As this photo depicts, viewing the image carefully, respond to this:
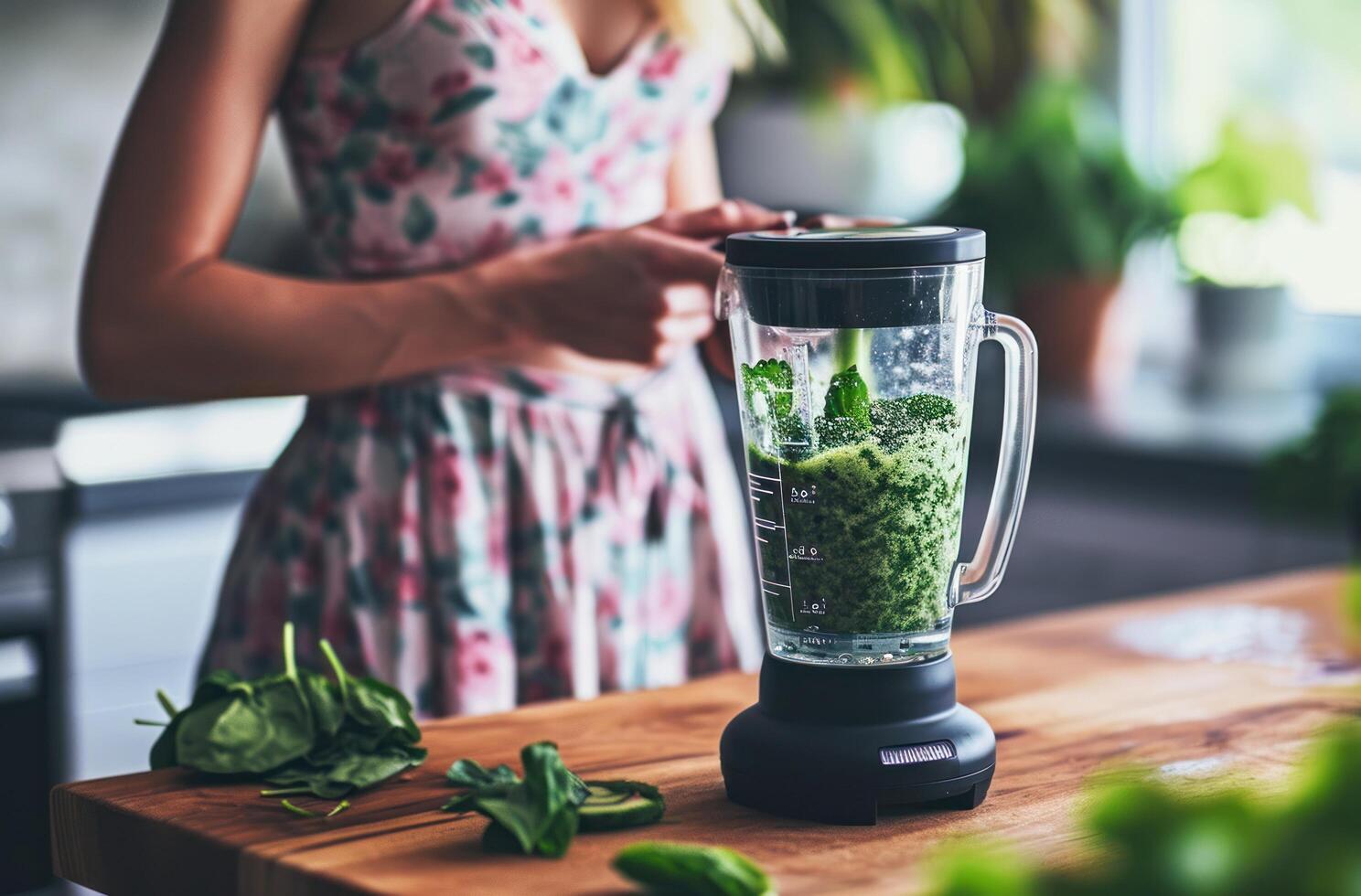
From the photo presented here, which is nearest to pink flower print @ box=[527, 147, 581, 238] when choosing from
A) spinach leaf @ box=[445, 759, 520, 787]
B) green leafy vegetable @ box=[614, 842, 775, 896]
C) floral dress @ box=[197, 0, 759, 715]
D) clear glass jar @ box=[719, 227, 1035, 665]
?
floral dress @ box=[197, 0, 759, 715]

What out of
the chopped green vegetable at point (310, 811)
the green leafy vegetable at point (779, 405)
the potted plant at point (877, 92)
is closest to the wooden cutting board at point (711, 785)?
the chopped green vegetable at point (310, 811)

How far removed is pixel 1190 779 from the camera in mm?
746

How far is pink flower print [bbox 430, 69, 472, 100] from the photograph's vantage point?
1.03 meters

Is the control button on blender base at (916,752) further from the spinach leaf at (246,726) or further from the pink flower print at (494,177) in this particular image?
the pink flower print at (494,177)

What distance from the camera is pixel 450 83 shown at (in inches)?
40.8

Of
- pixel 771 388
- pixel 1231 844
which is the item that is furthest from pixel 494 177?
pixel 1231 844

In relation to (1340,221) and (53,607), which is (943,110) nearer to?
(1340,221)

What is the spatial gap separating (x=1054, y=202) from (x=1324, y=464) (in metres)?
1.14

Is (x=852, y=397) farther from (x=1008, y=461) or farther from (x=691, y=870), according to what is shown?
(x=691, y=870)

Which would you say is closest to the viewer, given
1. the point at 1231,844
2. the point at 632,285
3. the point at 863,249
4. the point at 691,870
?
the point at 1231,844

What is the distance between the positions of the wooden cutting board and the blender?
0.03m

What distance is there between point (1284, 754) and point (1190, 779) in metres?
0.08

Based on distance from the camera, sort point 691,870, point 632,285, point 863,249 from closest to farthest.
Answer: point 691,870
point 863,249
point 632,285

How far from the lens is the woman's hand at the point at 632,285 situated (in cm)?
87
